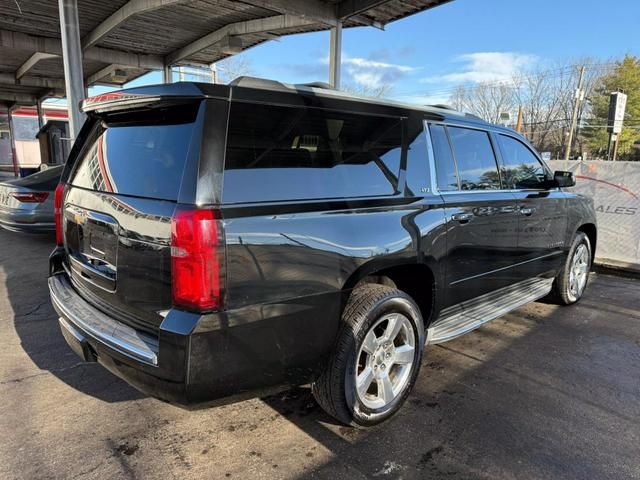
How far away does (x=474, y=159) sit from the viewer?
147 inches

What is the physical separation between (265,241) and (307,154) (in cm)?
60

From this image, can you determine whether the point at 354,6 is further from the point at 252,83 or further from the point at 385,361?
the point at 385,361

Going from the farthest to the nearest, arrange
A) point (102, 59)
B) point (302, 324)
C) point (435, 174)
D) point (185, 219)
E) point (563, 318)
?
point (102, 59) < point (563, 318) < point (435, 174) < point (302, 324) < point (185, 219)

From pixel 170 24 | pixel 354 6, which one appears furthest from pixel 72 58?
pixel 354 6

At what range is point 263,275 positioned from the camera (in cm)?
219

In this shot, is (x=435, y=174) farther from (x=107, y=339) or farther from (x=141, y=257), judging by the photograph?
(x=107, y=339)

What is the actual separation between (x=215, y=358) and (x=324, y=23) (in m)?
11.7

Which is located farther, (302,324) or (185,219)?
(302,324)

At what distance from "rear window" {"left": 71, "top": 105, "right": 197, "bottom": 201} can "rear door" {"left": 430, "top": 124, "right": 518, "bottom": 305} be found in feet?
6.05

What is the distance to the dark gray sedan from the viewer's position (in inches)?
291

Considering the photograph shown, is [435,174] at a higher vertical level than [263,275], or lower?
higher

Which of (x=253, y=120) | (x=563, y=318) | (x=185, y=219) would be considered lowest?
(x=563, y=318)

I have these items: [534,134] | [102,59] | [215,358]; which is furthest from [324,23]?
[534,134]

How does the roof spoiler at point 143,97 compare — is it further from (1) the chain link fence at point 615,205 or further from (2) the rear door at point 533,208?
(1) the chain link fence at point 615,205
